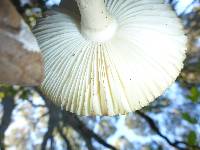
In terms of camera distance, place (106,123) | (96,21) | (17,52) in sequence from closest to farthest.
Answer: (17,52) < (96,21) < (106,123)

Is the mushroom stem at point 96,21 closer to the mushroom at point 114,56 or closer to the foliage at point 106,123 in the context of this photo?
the mushroom at point 114,56

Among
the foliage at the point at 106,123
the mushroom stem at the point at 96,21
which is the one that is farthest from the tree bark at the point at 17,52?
the foliage at the point at 106,123

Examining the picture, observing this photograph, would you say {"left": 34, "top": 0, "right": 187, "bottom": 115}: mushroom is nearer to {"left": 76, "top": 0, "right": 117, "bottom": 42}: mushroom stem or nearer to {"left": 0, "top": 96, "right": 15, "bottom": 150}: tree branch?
{"left": 76, "top": 0, "right": 117, "bottom": 42}: mushroom stem

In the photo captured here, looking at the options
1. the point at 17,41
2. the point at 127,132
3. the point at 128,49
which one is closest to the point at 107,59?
the point at 128,49

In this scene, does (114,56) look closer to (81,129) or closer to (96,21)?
(96,21)

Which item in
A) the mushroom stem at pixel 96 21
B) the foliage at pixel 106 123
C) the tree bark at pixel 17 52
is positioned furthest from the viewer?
the foliage at pixel 106 123

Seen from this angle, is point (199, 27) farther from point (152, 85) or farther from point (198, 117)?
point (152, 85)

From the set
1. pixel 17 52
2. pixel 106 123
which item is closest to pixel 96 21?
pixel 17 52

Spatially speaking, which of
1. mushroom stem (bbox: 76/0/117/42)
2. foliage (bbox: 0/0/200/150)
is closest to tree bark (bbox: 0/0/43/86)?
mushroom stem (bbox: 76/0/117/42)
